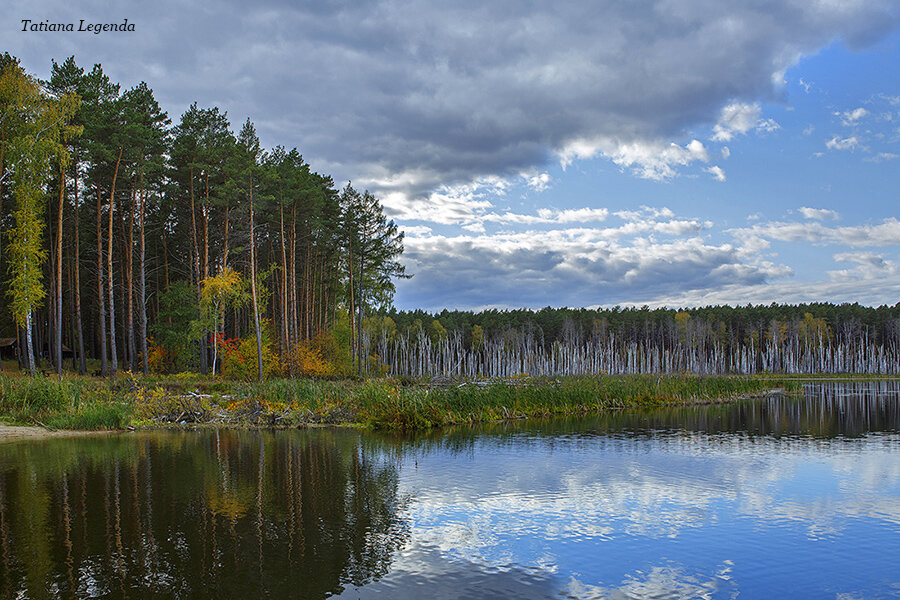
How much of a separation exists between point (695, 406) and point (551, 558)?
30773 millimetres

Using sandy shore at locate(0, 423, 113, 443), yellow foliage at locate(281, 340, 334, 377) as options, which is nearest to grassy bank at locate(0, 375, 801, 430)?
sandy shore at locate(0, 423, 113, 443)

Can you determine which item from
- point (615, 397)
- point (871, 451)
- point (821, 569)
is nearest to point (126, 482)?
point (821, 569)

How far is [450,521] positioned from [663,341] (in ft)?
400

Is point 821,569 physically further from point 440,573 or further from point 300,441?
point 300,441

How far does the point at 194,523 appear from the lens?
973cm

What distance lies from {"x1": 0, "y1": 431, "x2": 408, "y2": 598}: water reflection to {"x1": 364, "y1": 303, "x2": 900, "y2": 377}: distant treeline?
3075 inches

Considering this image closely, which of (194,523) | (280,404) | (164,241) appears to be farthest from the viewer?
(164,241)

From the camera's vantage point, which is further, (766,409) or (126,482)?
(766,409)

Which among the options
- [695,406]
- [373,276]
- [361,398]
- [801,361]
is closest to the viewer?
[361,398]

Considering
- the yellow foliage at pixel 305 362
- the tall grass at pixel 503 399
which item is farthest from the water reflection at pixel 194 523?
the yellow foliage at pixel 305 362

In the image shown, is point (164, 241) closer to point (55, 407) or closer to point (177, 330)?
point (177, 330)

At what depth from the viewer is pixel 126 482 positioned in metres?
12.9

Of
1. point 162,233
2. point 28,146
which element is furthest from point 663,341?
point 28,146

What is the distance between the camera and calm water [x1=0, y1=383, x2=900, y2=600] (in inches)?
288
